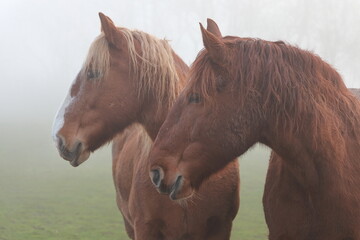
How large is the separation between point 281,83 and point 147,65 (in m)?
1.42

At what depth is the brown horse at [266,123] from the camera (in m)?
2.81

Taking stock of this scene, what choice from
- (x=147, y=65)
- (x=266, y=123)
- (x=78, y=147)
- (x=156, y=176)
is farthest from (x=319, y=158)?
(x=78, y=147)

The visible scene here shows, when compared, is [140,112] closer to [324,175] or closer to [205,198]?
[205,198]

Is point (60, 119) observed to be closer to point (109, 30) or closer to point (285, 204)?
point (109, 30)

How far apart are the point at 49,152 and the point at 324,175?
24637 mm

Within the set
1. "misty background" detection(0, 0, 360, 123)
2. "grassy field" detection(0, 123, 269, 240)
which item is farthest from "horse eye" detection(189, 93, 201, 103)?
"misty background" detection(0, 0, 360, 123)

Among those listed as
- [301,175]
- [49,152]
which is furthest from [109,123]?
[49,152]

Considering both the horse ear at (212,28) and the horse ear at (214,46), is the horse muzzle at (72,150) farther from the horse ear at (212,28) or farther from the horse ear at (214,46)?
the horse ear at (214,46)

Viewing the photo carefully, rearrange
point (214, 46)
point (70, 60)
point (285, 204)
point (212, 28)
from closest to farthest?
point (214, 46) → point (285, 204) → point (212, 28) → point (70, 60)

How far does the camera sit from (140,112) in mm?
3979

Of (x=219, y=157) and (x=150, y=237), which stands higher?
(x=219, y=157)

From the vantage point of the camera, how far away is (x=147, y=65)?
3938mm

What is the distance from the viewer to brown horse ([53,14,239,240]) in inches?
151

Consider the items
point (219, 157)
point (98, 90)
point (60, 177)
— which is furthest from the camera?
point (60, 177)
